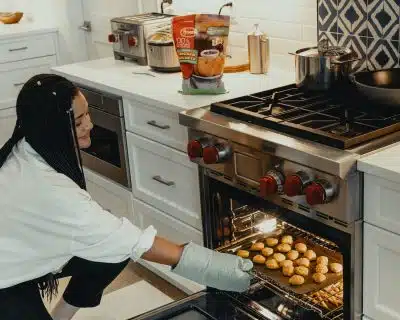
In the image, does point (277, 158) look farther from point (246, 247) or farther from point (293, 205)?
point (246, 247)

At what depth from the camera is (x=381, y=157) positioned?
5.76 feet

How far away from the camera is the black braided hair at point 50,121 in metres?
1.83

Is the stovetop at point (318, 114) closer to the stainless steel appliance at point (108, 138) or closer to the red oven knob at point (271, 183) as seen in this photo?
the red oven knob at point (271, 183)

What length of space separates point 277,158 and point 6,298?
90 cm

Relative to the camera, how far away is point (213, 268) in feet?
6.61

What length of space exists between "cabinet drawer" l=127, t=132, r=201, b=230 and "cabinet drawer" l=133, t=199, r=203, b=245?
0.03m

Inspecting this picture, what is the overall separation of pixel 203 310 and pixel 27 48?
2951mm

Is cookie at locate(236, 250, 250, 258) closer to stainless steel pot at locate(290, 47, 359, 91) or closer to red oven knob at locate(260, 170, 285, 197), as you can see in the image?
red oven knob at locate(260, 170, 285, 197)

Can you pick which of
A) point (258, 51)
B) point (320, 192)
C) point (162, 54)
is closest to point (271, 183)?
point (320, 192)

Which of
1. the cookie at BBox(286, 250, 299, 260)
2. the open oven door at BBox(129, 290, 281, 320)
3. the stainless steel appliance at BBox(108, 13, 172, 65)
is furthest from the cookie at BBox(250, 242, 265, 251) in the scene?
the stainless steel appliance at BBox(108, 13, 172, 65)

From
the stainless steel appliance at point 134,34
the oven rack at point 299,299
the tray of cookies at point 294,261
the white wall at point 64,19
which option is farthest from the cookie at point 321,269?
the white wall at point 64,19

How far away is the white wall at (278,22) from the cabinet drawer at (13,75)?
5.84 feet

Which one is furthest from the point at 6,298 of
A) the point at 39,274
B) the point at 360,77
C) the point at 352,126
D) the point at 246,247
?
the point at 360,77

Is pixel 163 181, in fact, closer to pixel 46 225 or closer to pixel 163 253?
pixel 163 253
